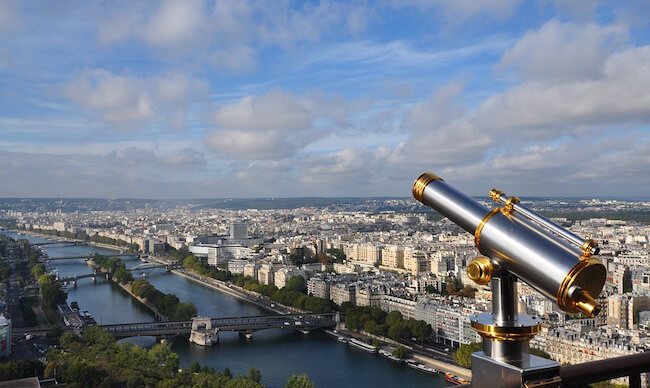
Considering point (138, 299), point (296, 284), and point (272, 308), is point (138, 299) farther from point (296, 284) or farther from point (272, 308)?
point (296, 284)

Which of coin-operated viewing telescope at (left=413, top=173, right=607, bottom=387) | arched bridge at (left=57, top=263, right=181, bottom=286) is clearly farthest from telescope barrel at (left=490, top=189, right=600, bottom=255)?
arched bridge at (left=57, top=263, right=181, bottom=286)

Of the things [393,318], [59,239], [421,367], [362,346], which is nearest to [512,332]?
[421,367]

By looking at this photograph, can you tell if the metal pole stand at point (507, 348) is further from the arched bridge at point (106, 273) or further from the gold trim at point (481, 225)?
the arched bridge at point (106, 273)

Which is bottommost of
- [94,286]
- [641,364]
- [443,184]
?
[94,286]

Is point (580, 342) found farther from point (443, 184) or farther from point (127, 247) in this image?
point (127, 247)

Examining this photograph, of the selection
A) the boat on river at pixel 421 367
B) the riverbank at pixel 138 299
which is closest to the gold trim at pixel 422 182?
the boat on river at pixel 421 367

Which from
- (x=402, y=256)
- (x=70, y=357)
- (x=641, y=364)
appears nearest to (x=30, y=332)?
(x=70, y=357)

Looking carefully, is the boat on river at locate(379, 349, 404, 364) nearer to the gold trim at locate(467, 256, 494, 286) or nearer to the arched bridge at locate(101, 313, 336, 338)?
the arched bridge at locate(101, 313, 336, 338)
